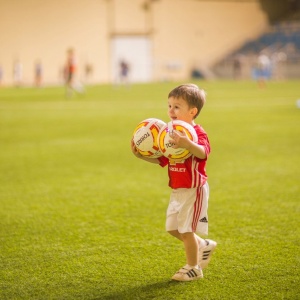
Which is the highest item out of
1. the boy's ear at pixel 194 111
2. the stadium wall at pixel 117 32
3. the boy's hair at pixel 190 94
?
the stadium wall at pixel 117 32

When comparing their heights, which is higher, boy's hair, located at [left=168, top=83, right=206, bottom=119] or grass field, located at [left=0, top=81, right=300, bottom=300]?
boy's hair, located at [left=168, top=83, right=206, bottom=119]

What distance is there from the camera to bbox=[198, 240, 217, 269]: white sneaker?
333 centimetres

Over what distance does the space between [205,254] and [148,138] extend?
801 millimetres

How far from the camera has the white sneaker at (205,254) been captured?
333 centimetres

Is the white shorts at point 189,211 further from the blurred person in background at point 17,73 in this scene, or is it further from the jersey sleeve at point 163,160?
the blurred person in background at point 17,73

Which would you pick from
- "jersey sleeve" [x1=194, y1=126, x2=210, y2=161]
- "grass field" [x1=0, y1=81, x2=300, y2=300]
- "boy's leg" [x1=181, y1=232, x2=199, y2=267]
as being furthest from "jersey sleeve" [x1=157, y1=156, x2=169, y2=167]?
"grass field" [x1=0, y1=81, x2=300, y2=300]

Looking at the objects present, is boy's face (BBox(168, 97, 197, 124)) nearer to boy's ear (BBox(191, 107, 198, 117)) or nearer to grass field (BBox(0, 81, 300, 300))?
boy's ear (BBox(191, 107, 198, 117))

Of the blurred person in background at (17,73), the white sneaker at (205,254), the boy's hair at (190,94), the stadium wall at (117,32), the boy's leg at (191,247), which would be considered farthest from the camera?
the stadium wall at (117,32)

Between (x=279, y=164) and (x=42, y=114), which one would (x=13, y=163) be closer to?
(x=279, y=164)

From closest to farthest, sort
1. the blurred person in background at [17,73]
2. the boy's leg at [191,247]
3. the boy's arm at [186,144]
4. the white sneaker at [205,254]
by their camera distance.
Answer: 1. the boy's arm at [186,144]
2. the boy's leg at [191,247]
3. the white sneaker at [205,254]
4. the blurred person in background at [17,73]

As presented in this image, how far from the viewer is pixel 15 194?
222 inches

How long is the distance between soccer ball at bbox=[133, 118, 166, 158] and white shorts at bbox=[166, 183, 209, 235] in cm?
29

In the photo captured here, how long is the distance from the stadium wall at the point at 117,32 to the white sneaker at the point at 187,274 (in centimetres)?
3738

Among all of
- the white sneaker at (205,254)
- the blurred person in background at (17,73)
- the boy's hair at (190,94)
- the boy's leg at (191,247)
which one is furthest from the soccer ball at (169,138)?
the blurred person in background at (17,73)
